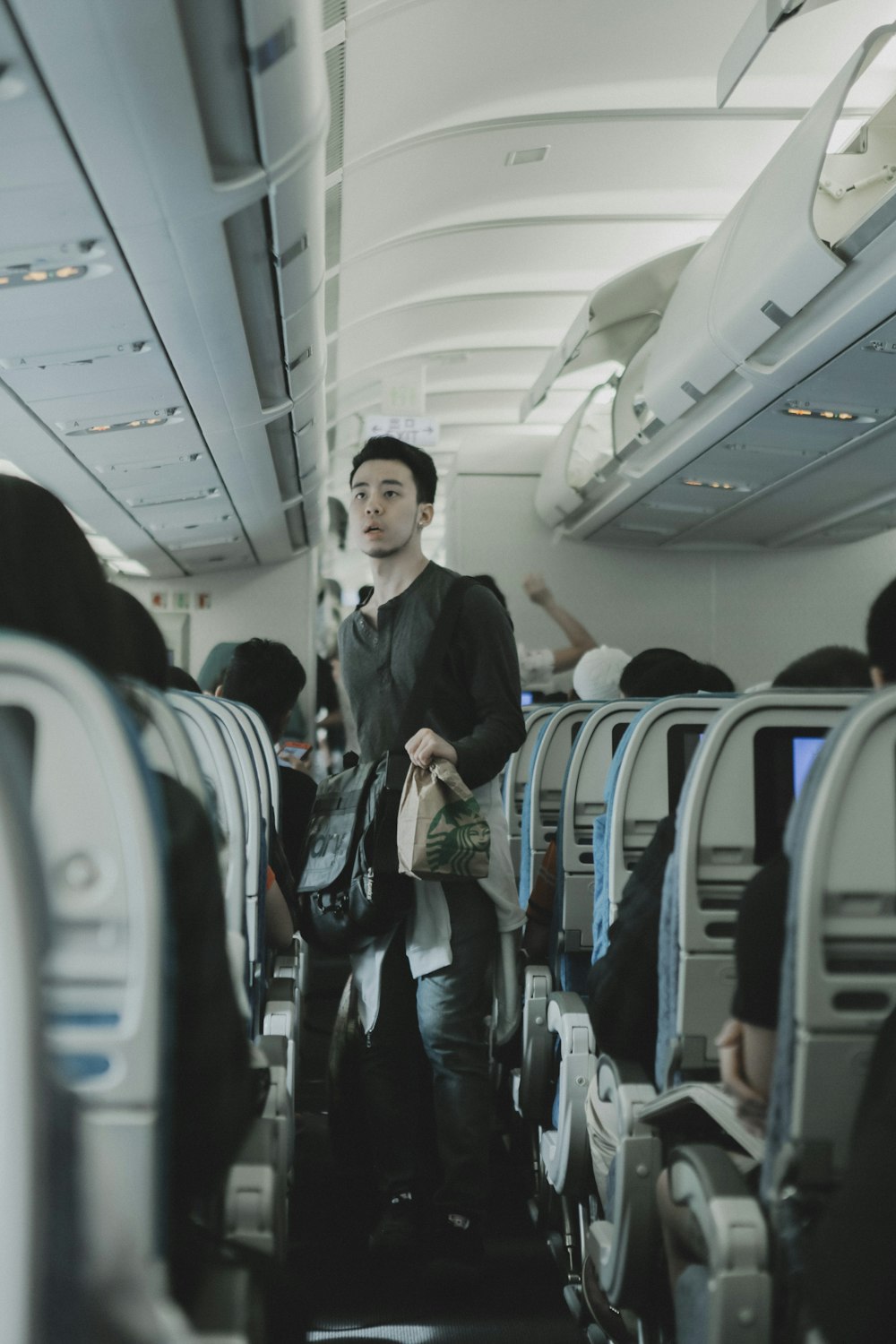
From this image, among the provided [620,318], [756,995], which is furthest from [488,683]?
[620,318]

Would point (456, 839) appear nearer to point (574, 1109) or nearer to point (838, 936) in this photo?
point (574, 1109)

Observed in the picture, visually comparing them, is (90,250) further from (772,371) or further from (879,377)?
(879,377)

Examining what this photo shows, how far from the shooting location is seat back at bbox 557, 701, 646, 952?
11.2 ft

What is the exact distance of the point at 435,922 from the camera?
10.4 ft

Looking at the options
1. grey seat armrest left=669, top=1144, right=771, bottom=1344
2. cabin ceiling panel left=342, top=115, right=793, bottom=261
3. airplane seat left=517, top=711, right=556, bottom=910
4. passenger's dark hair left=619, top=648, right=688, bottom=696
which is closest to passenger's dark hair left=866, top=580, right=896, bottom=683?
grey seat armrest left=669, top=1144, right=771, bottom=1344

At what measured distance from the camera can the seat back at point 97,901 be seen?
1141 mm

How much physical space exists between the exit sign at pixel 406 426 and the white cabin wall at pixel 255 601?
3138mm

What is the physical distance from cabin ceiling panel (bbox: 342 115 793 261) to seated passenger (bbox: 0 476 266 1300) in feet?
20.6

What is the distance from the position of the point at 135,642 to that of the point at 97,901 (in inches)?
25.3

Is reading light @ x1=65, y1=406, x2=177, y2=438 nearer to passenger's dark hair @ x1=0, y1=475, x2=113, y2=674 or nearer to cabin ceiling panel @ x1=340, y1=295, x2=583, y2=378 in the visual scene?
cabin ceiling panel @ x1=340, y1=295, x2=583, y2=378

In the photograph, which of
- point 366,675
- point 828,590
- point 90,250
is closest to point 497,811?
point 366,675

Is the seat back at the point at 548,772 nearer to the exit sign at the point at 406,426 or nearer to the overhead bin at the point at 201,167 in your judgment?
the overhead bin at the point at 201,167

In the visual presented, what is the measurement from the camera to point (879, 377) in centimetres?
537

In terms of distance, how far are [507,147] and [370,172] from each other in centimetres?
91
